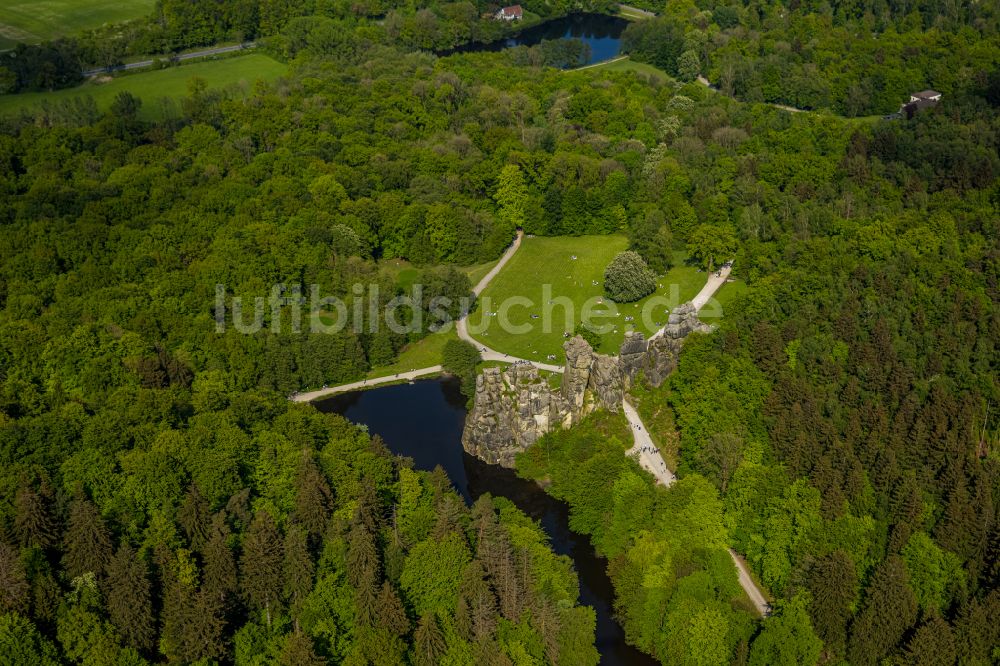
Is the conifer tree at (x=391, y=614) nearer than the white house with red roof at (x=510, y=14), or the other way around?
the conifer tree at (x=391, y=614)

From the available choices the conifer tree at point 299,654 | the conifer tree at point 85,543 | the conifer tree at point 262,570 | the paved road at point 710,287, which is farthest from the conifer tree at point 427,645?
the paved road at point 710,287

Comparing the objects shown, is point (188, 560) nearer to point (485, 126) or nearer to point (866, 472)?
point (866, 472)

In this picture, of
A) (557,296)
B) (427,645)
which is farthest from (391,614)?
(557,296)

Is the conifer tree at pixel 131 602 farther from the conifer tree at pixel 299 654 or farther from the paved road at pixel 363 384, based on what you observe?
the paved road at pixel 363 384

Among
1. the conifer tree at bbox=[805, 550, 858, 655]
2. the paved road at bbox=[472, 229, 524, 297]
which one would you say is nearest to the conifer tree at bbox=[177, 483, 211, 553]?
the conifer tree at bbox=[805, 550, 858, 655]

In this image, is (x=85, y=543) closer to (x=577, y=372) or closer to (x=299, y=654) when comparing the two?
(x=299, y=654)
